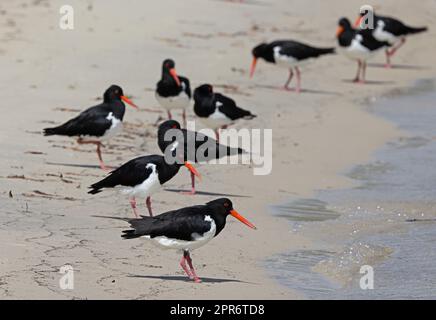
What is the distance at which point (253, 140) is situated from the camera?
14594 millimetres

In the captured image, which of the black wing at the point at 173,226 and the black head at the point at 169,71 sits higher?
the black head at the point at 169,71

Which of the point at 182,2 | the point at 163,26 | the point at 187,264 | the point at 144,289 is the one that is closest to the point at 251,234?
the point at 187,264

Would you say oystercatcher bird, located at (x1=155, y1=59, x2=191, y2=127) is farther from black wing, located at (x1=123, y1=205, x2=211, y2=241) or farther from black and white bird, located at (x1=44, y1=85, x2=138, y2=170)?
black wing, located at (x1=123, y1=205, x2=211, y2=241)

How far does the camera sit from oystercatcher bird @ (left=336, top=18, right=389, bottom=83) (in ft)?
66.4

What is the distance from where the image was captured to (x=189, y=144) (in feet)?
39.3

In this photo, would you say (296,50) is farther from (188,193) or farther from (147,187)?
(147,187)

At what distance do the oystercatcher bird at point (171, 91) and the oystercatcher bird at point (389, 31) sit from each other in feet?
23.3

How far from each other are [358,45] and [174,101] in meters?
6.34

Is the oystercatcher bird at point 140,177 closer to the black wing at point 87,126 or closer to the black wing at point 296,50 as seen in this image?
the black wing at point 87,126

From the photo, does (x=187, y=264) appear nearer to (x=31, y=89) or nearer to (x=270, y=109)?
(x=31, y=89)

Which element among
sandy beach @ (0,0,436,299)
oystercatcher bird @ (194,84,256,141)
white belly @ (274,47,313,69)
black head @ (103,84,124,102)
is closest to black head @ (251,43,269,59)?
white belly @ (274,47,313,69)

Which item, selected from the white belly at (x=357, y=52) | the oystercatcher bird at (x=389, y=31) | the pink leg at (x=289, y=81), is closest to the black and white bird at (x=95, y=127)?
the pink leg at (x=289, y=81)

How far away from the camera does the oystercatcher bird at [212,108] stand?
14344 millimetres

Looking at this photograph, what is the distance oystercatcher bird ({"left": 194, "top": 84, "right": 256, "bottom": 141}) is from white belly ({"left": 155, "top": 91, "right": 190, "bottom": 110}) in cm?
37
